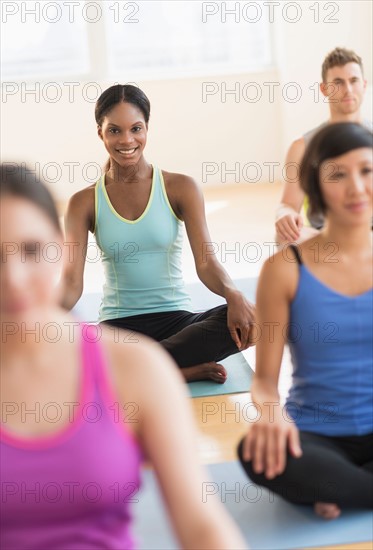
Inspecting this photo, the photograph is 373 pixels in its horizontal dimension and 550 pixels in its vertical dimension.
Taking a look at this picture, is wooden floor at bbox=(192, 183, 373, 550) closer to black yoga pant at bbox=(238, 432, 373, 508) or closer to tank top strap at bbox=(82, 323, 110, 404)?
black yoga pant at bbox=(238, 432, 373, 508)

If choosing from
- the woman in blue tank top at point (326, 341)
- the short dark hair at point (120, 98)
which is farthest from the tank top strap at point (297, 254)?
the short dark hair at point (120, 98)

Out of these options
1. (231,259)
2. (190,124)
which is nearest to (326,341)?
(231,259)

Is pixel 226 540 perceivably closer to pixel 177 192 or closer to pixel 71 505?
pixel 71 505

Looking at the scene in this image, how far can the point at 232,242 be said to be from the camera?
544cm

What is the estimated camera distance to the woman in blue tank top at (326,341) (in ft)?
6.57

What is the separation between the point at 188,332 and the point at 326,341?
1.01m

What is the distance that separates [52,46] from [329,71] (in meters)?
4.57

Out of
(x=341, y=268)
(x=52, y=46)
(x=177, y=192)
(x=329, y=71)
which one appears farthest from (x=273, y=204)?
(x=341, y=268)

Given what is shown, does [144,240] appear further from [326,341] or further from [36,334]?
[36,334]

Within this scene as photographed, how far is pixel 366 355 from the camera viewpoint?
2.07 m

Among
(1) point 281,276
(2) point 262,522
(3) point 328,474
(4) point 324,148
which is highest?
(4) point 324,148

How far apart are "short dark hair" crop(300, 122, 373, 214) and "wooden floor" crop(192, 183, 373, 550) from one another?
2.35 ft

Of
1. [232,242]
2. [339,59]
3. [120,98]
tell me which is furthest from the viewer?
[232,242]

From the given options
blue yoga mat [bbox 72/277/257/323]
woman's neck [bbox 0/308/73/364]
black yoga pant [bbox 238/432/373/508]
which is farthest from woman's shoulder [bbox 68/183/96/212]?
woman's neck [bbox 0/308/73/364]
